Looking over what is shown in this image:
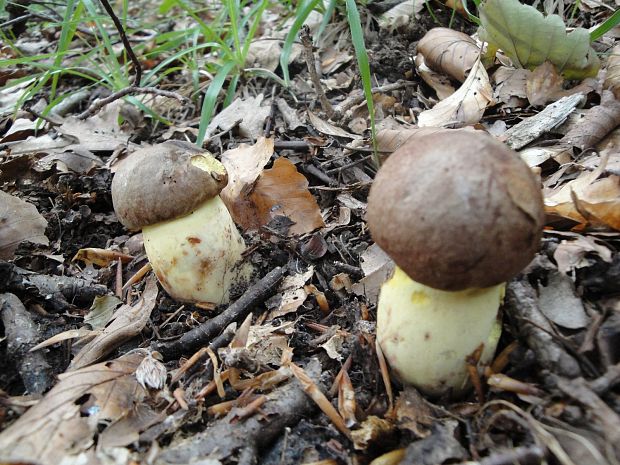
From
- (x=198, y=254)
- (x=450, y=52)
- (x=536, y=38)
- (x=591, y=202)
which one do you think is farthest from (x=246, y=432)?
(x=450, y=52)

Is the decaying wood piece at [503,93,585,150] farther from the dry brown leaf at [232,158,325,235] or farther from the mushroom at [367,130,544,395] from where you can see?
the mushroom at [367,130,544,395]

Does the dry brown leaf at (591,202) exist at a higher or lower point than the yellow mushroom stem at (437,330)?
higher

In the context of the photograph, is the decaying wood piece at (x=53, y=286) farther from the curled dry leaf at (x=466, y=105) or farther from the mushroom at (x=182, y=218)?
the curled dry leaf at (x=466, y=105)

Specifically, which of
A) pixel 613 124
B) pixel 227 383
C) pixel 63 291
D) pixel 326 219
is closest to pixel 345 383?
pixel 227 383

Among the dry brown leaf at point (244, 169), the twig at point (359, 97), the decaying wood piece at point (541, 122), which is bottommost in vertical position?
the dry brown leaf at point (244, 169)

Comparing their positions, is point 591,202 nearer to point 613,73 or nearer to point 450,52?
point 613,73

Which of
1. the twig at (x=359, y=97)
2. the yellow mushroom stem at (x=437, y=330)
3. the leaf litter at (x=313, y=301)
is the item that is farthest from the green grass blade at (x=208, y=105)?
the yellow mushroom stem at (x=437, y=330)
